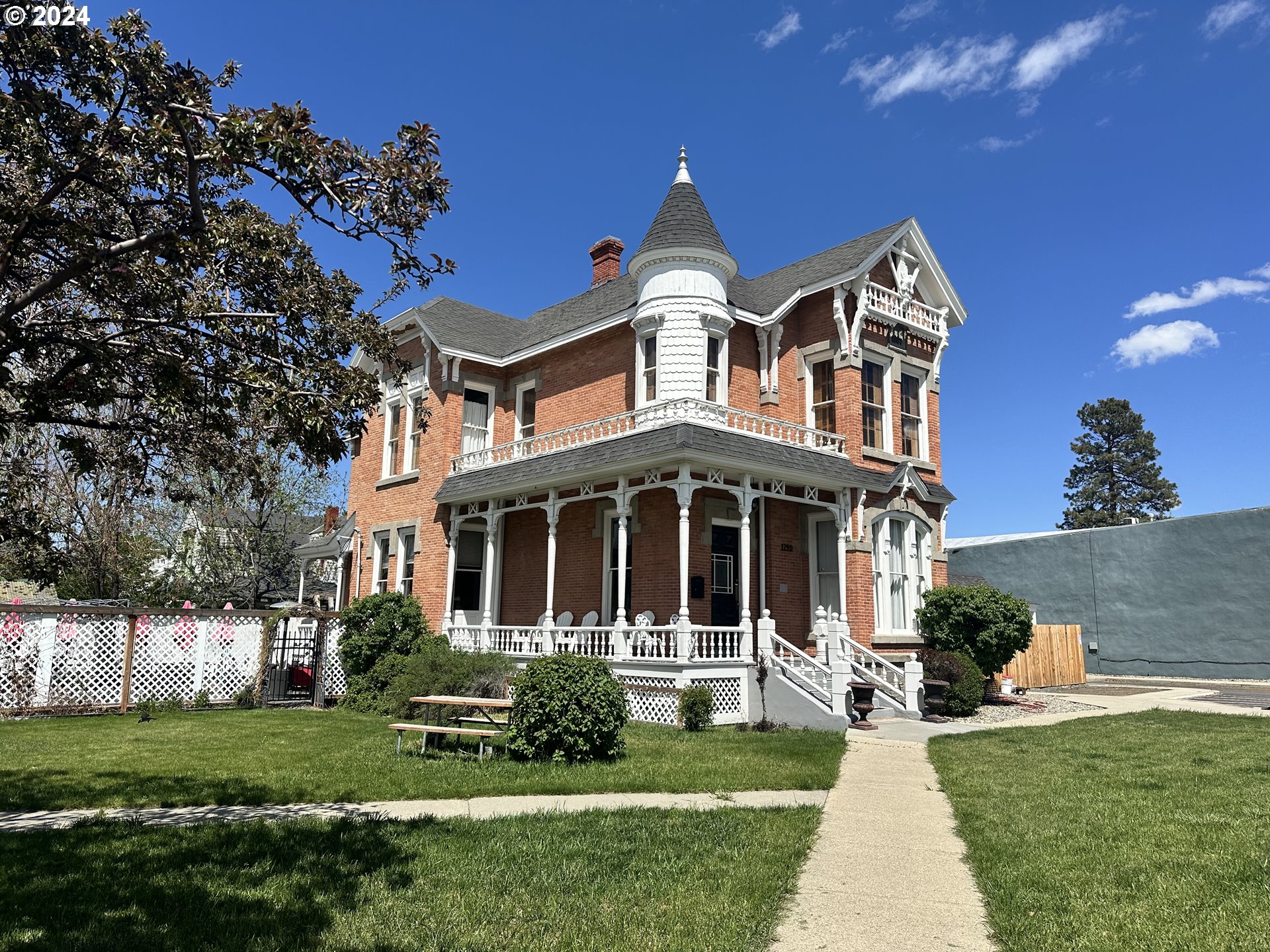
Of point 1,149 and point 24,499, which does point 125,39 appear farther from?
point 24,499

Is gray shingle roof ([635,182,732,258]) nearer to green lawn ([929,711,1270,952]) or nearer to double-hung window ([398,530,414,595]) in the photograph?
double-hung window ([398,530,414,595])

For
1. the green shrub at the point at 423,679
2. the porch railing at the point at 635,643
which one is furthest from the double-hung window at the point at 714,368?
the green shrub at the point at 423,679

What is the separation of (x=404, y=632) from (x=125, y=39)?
14.7 m

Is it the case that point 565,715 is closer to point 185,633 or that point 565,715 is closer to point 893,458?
point 185,633

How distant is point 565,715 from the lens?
10.8 metres

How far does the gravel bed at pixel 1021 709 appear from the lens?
16.8 metres

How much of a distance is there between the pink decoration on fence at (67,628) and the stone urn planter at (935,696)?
633 inches

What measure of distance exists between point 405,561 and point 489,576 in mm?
3962

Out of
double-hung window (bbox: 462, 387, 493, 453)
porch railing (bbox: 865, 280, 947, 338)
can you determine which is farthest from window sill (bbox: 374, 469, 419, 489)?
porch railing (bbox: 865, 280, 947, 338)

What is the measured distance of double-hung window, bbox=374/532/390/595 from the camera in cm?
2423

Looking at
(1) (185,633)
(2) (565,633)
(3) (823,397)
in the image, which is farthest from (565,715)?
(3) (823,397)

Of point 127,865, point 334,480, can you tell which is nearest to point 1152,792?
point 127,865

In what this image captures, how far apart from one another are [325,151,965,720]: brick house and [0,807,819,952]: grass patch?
8.55m

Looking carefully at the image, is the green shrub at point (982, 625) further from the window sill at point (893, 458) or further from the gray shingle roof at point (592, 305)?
the gray shingle roof at point (592, 305)
